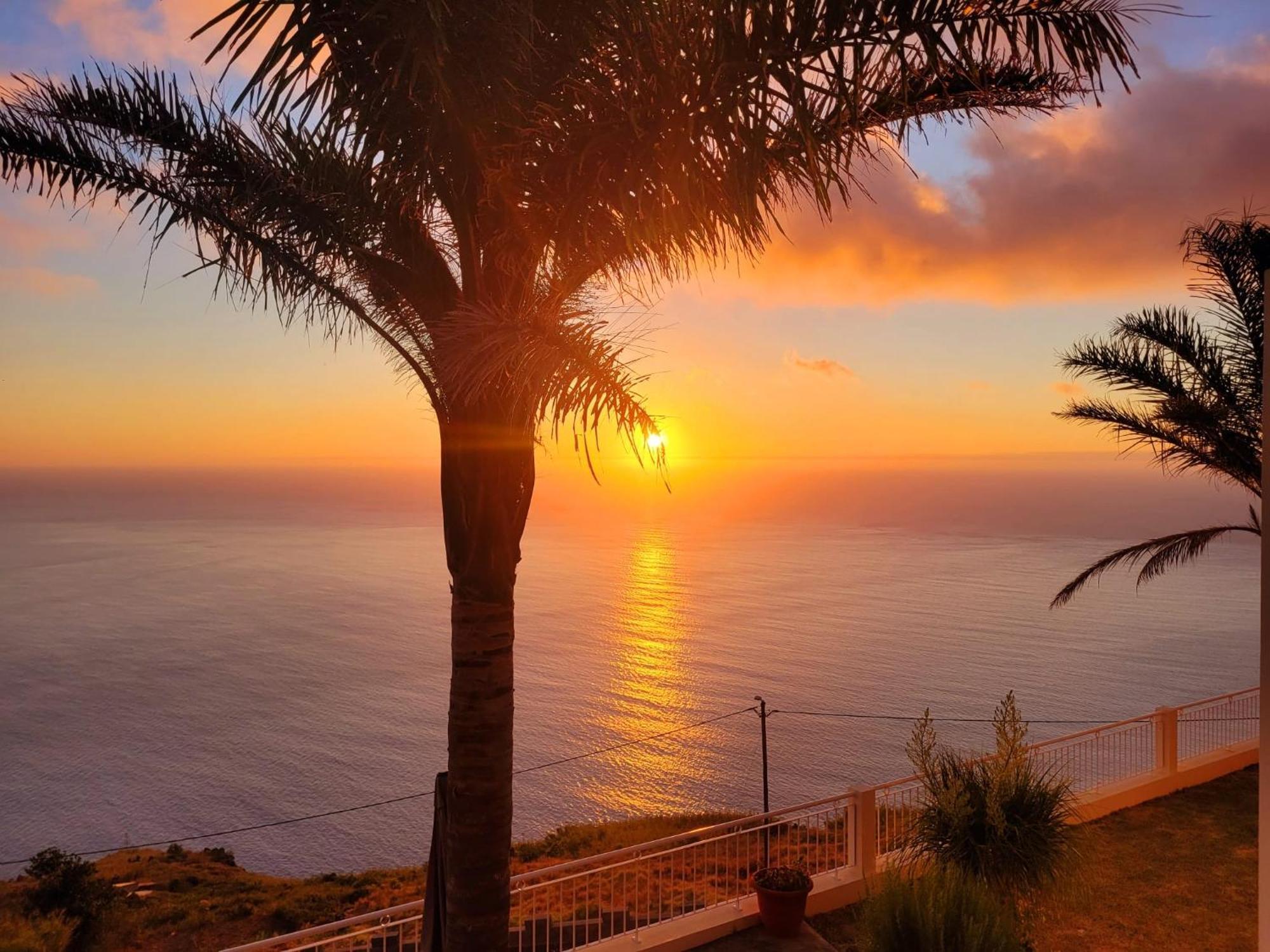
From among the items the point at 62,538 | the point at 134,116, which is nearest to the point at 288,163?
the point at 134,116

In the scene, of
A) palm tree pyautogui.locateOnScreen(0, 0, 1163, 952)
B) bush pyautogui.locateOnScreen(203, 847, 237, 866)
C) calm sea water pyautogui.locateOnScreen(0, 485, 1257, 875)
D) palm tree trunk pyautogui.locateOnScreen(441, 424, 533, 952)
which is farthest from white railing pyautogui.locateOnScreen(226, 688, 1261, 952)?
calm sea water pyautogui.locateOnScreen(0, 485, 1257, 875)

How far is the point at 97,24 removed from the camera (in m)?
5.30

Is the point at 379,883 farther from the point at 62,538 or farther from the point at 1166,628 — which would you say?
the point at 62,538

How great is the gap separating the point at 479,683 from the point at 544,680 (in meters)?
68.8

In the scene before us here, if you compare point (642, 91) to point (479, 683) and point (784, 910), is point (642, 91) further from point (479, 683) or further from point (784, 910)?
point (784, 910)

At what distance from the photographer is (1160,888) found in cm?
867

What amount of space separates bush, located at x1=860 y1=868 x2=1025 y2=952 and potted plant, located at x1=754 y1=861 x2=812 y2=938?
859 millimetres

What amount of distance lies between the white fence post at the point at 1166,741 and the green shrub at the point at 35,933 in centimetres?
2678

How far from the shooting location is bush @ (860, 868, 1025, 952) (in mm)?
6199

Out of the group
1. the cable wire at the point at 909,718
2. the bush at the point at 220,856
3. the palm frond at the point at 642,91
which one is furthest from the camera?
the cable wire at the point at 909,718

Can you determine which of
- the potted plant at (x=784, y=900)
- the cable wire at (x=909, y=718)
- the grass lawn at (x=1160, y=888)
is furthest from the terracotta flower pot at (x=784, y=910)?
the cable wire at (x=909, y=718)

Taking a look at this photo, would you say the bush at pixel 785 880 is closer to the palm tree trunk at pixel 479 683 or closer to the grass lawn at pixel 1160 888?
the grass lawn at pixel 1160 888

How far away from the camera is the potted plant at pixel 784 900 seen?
7461 millimetres

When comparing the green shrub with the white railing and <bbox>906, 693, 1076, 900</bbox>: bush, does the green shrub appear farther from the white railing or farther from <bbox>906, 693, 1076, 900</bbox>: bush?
<bbox>906, 693, 1076, 900</bbox>: bush
